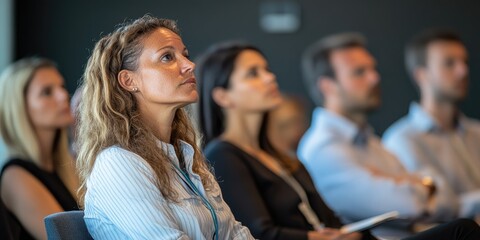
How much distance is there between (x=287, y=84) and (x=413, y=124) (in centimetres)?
152

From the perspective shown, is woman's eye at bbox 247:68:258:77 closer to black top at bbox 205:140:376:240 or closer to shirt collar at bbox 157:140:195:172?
black top at bbox 205:140:376:240

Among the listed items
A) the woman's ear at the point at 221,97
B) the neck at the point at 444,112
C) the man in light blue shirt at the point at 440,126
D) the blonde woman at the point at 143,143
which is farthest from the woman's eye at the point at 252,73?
the neck at the point at 444,112

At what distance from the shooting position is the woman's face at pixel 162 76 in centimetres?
253

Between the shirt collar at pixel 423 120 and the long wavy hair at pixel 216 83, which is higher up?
the long wavy hair at pixel 216 83

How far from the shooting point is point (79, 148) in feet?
8.57

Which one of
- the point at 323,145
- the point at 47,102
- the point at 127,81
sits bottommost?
the point at 323,145

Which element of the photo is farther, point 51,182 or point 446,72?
point 446,72

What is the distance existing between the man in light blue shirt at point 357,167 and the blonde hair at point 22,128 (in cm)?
129

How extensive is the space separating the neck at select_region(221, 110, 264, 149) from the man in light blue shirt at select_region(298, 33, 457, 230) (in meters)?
0.74

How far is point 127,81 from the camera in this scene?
2561mm

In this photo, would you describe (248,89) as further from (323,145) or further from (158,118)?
(158,118)

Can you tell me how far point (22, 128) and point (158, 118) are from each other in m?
1.21

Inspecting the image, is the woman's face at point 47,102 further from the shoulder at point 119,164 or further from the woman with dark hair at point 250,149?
the shoulder at point 119,164

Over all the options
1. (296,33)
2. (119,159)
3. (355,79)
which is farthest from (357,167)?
(296,33)
